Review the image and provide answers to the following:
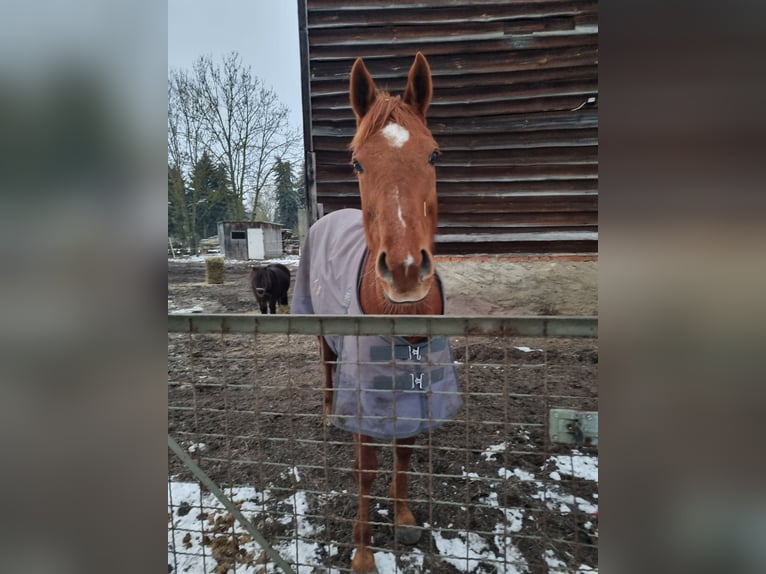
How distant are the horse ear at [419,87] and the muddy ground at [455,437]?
4.85 feet

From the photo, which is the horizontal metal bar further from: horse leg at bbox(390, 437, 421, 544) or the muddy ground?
horse leg at bbox(390, 437, 421, 544)

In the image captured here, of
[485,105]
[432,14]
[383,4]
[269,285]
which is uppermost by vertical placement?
[383,4]

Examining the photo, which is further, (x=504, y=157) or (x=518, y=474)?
(x=504, y=157)

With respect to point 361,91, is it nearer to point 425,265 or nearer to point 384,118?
point 384,118

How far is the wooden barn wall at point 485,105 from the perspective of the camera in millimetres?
3594

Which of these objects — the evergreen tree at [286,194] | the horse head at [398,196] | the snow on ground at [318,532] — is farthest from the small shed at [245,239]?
the horse head at [398,196]

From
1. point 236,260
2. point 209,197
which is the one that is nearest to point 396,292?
point 209,197

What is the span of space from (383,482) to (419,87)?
2275mm

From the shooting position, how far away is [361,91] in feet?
6.48

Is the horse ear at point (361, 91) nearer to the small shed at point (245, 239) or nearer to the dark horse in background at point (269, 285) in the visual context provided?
the dark horse in background at point (269, 285)
